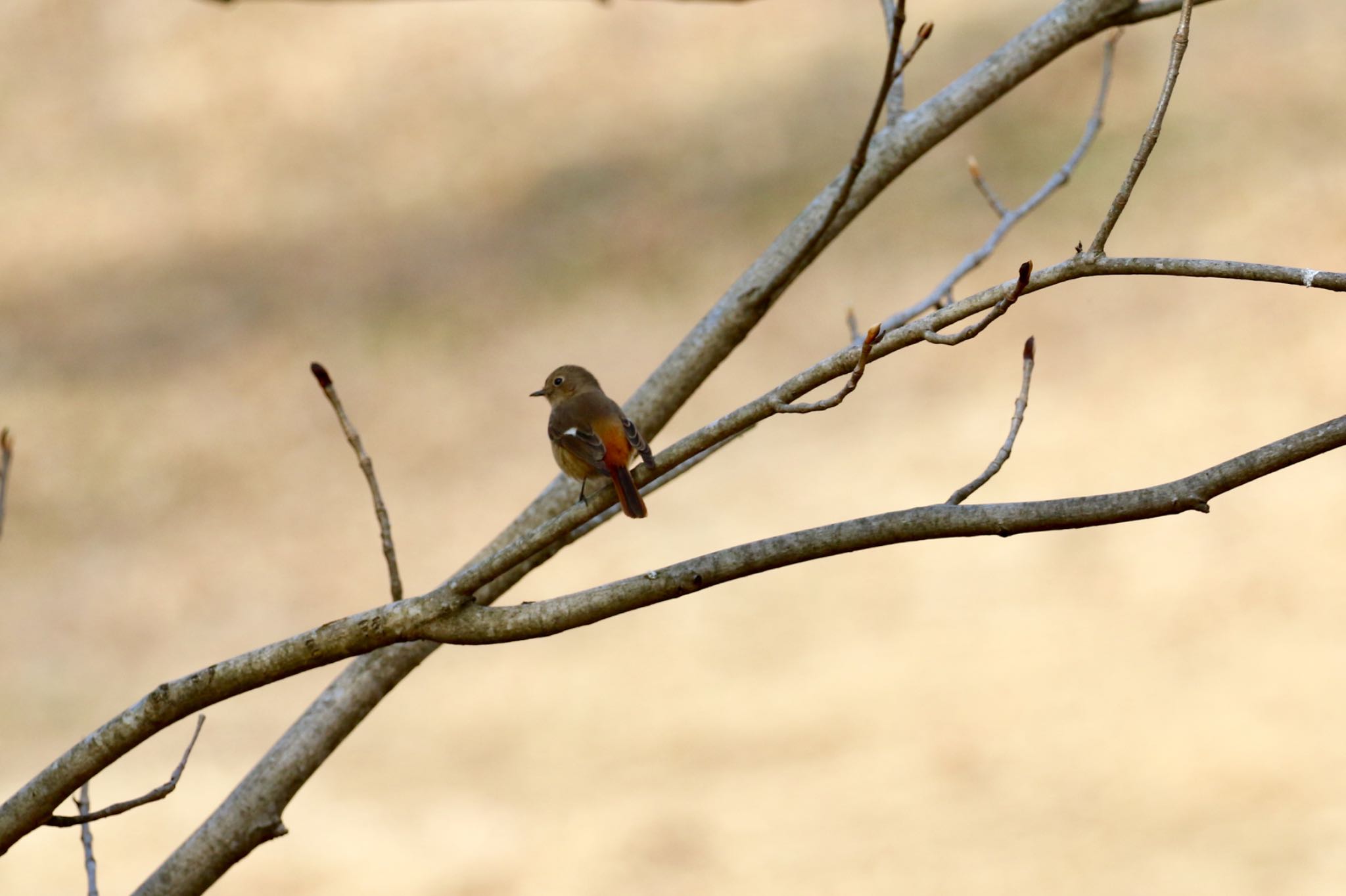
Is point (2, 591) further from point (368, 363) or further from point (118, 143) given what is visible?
point (118, 143)

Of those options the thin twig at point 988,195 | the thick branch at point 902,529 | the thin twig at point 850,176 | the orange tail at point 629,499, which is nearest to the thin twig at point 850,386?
the thick branch at point 902,529

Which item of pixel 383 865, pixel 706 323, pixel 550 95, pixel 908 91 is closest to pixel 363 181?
pixel 550 95

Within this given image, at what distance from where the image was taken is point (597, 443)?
13.7ft

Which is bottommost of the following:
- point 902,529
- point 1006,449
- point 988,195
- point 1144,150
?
point 902,529

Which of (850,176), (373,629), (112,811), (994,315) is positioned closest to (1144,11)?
(850,176)

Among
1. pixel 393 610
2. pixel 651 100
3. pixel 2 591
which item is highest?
pixel 651 100

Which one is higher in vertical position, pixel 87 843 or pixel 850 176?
pixel 850 176

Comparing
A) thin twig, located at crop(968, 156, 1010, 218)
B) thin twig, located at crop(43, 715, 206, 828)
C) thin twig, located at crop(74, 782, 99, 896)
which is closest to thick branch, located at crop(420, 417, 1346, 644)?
thin twig, located at crop(43, 715, 206, 828)

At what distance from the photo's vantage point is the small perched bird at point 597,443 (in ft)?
12.1

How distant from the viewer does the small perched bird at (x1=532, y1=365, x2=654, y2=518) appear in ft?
12.1

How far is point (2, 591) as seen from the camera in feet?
40.9

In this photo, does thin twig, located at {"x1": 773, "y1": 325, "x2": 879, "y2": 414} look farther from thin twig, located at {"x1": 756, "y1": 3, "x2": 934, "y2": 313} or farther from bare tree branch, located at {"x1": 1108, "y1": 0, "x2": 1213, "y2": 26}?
bare tree branch, located at {"x1": 1108, "y1": 0, "x2": 1213, "y2": 26}

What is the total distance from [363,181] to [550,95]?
8.37 feet

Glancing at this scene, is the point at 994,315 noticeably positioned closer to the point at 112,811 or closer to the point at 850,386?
the point at 850,386
